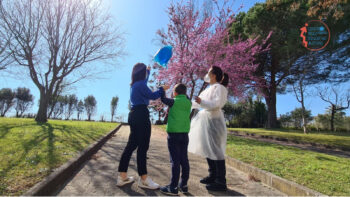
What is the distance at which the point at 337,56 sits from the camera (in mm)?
18891

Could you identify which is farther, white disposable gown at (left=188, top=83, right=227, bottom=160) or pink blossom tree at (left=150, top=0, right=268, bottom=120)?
pink blossom tree at (left=150, top=0, right=268, bottom=120)

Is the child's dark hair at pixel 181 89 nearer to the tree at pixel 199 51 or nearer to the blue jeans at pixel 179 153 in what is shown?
the blue jeans at pixel 179 153

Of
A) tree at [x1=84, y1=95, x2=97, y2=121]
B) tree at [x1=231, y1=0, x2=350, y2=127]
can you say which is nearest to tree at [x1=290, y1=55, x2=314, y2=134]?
A: tree at [x1=231, y1=0, x2=350, y2=127]

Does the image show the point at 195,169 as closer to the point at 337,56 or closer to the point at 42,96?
the point at 42,96

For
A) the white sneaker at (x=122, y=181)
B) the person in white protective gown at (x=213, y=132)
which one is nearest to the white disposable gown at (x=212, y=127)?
the person in white protective gown at (x=213, y=132)

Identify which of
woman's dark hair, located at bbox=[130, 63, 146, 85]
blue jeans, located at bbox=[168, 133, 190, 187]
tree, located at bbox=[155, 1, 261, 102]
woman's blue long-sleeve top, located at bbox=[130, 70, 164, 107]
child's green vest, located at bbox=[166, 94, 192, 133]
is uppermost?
tree, located at bbox=[155, 1, 261, 102]

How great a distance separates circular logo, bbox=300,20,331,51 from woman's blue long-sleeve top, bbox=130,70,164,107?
15.9 m

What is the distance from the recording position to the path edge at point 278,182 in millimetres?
2936

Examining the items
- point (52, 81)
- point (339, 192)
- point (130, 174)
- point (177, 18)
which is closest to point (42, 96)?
point (52, 81)

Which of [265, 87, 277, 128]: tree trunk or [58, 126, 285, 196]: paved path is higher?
[265, 87, 277, 128]: tree trunk

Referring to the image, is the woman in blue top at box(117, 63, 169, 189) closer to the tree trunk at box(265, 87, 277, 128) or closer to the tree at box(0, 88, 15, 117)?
the tree trunk at box(265, 87, 277, 128)

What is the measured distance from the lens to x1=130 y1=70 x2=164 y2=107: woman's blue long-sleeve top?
286cm

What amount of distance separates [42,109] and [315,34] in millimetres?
19723

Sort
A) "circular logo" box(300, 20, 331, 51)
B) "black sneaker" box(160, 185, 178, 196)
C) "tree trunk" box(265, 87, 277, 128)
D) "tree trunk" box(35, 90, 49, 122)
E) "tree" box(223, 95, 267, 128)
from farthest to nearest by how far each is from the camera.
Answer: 1. "tree" box(223, 95, 267, 128)
2. "tree trunk" box(265, 87, 277, 128)
3. "circular logo" box(300, 20, 331, 51)
4. "tree trunk" box(35, 90, 49, 122)
5. "black sneaker" box(160, 185, 178, 196)
